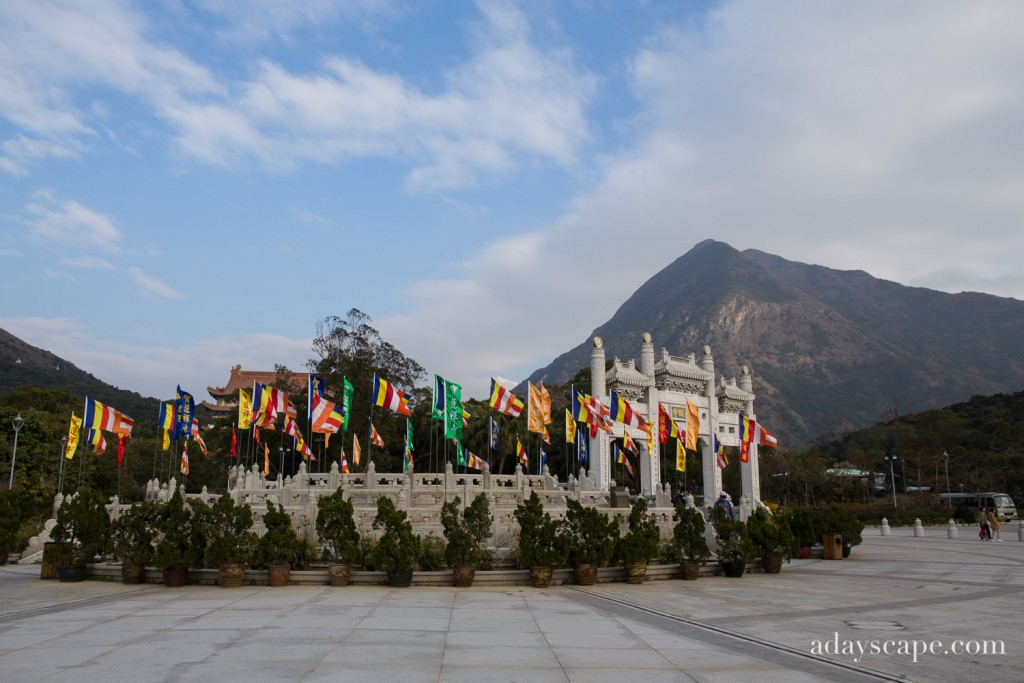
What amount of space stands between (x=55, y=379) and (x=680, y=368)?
101 m

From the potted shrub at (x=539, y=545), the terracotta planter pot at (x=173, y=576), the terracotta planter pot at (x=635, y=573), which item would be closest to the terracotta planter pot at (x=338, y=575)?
the terracotta planter pot at (x=173, y=576)

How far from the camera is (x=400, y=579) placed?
15812 millimetres

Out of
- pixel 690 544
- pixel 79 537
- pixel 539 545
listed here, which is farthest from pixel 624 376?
pixel 79 537

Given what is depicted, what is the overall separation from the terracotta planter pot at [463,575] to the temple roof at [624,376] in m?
28.0

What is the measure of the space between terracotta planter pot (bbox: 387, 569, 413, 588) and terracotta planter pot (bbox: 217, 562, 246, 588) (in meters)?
3.26

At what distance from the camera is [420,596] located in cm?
1445

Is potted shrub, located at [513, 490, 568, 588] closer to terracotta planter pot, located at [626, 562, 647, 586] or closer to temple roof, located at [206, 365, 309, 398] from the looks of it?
terracotta planter pot, located at [626, 562, 647, 586]

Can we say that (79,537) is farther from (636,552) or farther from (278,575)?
(636,552)

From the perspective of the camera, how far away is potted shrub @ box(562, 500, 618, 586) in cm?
1681

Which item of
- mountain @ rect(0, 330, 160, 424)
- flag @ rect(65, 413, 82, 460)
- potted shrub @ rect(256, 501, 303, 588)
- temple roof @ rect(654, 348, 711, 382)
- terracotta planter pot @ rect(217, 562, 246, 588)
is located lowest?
terracotta planter pot @ rect(217, 562, 246, 588)

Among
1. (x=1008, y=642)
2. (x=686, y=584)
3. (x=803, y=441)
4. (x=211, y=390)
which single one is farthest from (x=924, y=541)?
(x=803, y=441)

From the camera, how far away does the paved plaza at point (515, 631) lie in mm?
8195

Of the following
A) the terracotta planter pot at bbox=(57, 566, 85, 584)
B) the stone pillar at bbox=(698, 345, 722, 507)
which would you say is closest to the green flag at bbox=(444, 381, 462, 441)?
the terracotta planter pot at bbox=(57, 566, 85, 584)

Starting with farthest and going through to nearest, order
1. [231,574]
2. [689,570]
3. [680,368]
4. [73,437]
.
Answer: [680,368] → [73,437] → [689,570] → [231,574]
